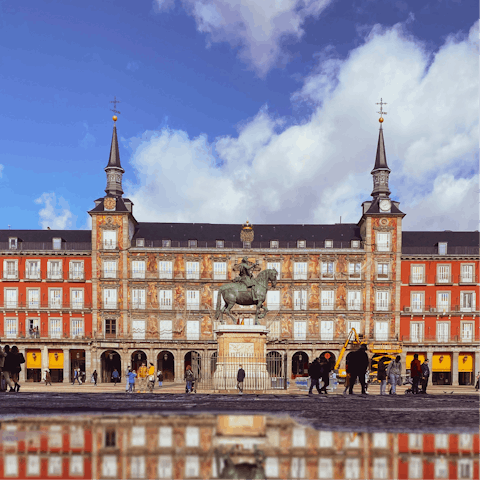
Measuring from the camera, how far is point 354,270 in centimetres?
5684

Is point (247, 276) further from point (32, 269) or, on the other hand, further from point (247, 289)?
point (32, 269)

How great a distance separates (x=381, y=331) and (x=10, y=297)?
38.1 meters

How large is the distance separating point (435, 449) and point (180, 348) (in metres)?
49.7

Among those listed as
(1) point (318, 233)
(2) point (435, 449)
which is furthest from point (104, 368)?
(2) point (435, 449)

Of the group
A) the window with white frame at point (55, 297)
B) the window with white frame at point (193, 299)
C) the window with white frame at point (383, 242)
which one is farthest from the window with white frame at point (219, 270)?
the window with white frame at point (55, 297)

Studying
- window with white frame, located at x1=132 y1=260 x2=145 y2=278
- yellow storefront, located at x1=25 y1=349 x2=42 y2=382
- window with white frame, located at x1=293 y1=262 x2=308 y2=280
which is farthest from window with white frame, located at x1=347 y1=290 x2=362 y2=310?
yellow storefront, located at x1=25 y1=349 x2=42 y2=382

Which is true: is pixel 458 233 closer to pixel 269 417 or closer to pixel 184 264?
pixel 184 264

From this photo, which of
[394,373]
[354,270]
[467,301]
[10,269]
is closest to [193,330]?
[354,270]

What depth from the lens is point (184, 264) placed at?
187 feet

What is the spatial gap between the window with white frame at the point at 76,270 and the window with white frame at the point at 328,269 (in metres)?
25.0

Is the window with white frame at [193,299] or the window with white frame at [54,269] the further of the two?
the window with white frame at [54,269]

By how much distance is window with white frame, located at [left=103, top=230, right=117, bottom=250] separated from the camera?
57.2 metres

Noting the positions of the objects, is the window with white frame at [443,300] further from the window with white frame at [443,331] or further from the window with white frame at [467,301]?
the window with white frame at [443,331]

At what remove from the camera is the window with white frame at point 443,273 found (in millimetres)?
57094
